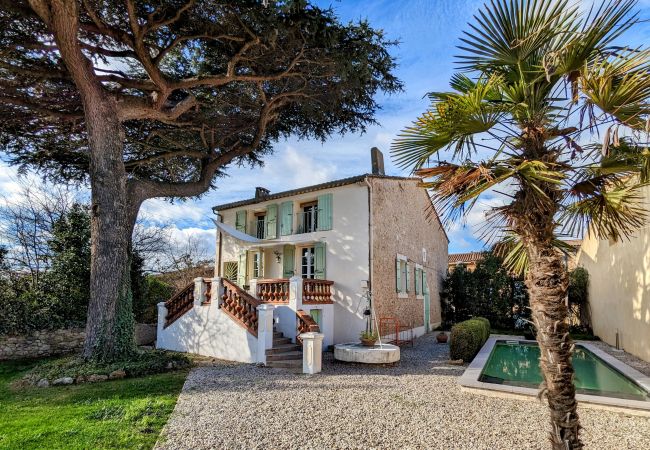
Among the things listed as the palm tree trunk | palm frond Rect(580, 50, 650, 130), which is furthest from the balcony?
palm frond Rect(580, 50, 650, 130)

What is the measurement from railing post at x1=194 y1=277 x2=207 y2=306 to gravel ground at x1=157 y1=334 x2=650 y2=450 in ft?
13.8

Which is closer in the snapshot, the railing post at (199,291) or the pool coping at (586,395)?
the pool coping at (586,395)

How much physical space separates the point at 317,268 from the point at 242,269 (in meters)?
4.62

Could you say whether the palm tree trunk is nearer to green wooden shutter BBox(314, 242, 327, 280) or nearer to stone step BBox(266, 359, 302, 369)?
stone step BBox(266, 359, 302, 369)

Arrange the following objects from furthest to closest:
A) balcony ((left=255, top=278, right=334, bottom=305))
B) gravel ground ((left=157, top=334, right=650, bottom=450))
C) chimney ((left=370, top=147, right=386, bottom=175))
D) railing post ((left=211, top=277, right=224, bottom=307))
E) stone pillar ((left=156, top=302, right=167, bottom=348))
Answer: chimney ((left=370, top=147, right=386, bottom=175)), stone pillar ((left=156, top=302, right=167, bottom=348)), balcony ((left=255, top=278, right=334, bottom=305)), railing post ((left=211, top=277, right=224, bottom=307)), gravel ground ((left=157, top=334, right=650, bottom=450))

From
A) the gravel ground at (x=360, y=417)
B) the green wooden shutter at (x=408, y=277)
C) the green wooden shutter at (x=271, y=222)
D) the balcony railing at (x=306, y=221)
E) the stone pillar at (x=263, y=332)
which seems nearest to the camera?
the gravel ground at (x=360, y=417)

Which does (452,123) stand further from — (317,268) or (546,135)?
(317,268)

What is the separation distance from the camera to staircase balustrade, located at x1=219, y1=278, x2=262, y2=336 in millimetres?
12094

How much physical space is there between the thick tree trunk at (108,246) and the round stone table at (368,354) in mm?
6111

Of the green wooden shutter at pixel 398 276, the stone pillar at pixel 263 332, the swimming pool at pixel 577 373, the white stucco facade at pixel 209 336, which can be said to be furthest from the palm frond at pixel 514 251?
the green wooden shutter at pixel 398 276

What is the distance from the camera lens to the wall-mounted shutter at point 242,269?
18.9 metres

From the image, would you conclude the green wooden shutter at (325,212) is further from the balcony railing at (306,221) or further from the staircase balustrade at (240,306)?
the staircase balustrade at (240,306)

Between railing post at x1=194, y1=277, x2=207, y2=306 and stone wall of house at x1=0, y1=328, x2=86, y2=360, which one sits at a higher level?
railing post at x1=194, y1=277, x2=207, y2=306

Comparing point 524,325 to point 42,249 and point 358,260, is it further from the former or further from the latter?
point 42,249
